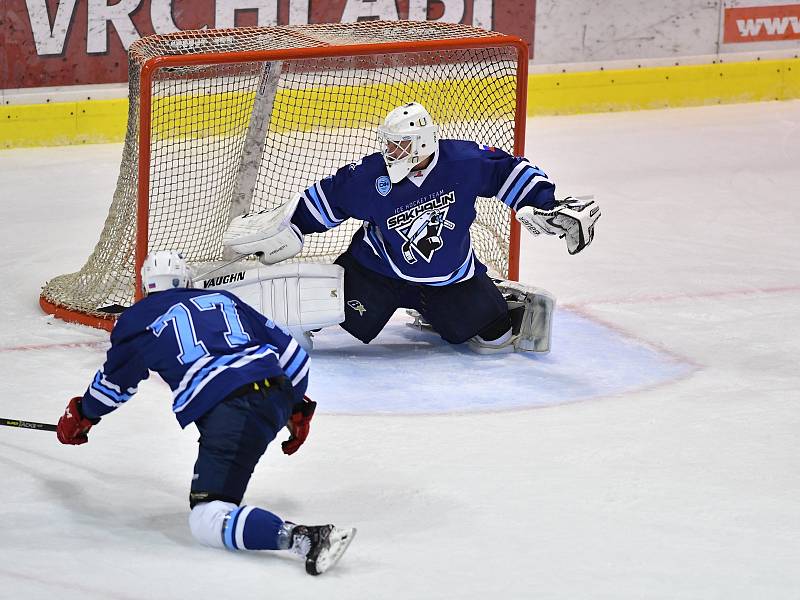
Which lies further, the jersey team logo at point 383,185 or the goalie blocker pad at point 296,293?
the goalie blocker pad at point 296,293

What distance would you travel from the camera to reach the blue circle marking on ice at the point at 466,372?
4418 mm

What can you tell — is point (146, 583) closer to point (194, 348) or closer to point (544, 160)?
point (194, 348)

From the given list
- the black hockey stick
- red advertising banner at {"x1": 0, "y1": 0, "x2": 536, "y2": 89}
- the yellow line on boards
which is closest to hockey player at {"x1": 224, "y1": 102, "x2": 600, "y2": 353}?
the yellow line on boards

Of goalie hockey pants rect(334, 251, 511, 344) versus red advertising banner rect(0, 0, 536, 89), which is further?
red advertising banner rect(0, 0, 536, 89)

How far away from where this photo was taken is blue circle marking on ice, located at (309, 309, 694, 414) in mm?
4418

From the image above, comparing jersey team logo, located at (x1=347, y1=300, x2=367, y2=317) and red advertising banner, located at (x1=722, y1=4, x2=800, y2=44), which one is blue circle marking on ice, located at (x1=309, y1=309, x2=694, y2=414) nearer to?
jersey team logo, located at (x1=347, y1=300, x2=367, y2=317)

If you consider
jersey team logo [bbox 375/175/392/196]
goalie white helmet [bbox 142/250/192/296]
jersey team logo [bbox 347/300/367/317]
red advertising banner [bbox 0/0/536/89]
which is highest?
red advertising banner [bbox 0/0/536/89]

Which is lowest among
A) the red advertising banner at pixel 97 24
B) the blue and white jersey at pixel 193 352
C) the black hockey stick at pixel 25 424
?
the black hockey stick at pixel 25 424

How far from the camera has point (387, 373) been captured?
4680mm

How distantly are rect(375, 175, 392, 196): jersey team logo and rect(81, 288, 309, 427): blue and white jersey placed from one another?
117 cm

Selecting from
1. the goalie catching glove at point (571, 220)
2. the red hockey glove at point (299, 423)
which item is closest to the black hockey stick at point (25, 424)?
the red hockey glove at point (299, 423)

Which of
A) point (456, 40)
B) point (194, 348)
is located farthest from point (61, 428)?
point (456, 40)

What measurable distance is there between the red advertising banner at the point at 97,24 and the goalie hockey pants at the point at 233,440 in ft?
13.9

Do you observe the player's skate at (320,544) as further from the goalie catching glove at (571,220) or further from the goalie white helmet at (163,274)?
the goalie catching glove at (571,220)
